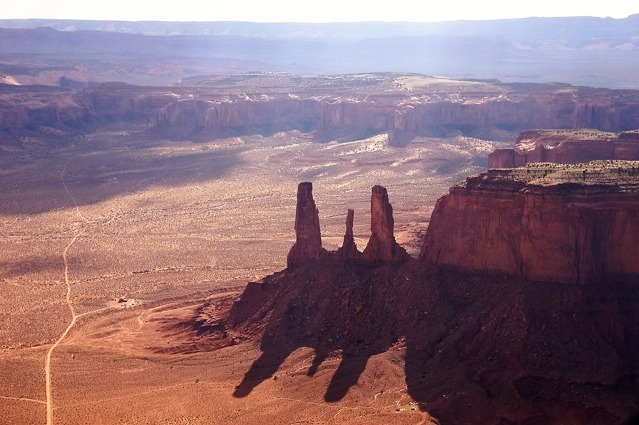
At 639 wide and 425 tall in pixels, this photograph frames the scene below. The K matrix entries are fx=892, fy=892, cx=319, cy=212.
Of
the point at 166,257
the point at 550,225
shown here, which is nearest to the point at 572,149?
the point at 166,257

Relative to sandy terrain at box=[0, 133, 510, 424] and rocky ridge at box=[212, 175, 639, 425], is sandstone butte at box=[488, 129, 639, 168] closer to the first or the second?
sandy terrain at box=[0, 133, 510, 424]

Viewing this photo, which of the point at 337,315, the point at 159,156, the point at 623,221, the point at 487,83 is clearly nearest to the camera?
the point at 623,221

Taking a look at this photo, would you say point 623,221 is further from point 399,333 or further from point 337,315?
point 337,315

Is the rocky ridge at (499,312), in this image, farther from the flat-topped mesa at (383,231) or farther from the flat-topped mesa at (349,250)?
the flat-topped mesa at (349,250)

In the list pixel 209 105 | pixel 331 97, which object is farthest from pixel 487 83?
pixel 209 105

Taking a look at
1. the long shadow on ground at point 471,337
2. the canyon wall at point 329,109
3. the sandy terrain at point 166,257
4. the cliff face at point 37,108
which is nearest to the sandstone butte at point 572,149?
the sandy terrain at point 166,257

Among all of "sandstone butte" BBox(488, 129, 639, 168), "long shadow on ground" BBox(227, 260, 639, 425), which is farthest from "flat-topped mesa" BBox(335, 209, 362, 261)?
"sandstone butte" BBox(488, 129, 639, 168)
